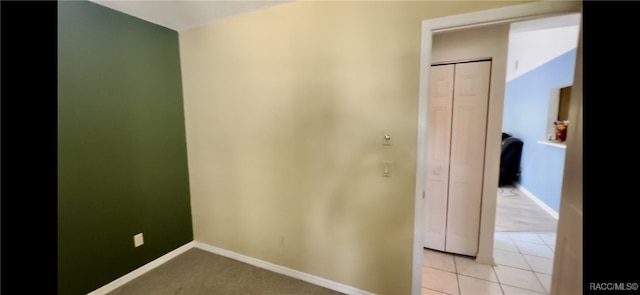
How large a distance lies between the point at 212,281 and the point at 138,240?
81 cm

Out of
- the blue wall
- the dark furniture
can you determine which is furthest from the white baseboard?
→ the dark furniture

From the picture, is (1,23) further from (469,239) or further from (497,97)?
(469,239)

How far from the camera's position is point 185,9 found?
211 centimetres

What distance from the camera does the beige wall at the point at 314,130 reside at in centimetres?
173

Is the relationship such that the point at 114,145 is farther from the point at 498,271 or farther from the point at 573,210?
the point at 498,271

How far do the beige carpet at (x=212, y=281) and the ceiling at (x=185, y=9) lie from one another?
2.33m

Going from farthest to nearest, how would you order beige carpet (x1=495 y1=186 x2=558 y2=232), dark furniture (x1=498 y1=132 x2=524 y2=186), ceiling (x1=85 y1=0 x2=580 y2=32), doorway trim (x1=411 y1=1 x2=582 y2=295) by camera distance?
dark furniture (x1=498 y1=132 x2=524 y2=186) → beige carpet (x1=495 y1=186 x2=558 y2=232) → ceiling (x1=85 y1=0 x2=580 y2=32) → doorway trim (x1=411 y1=1 x2=582 y2=295)

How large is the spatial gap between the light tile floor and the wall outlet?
2.56 m

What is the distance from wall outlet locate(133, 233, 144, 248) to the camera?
229 cm

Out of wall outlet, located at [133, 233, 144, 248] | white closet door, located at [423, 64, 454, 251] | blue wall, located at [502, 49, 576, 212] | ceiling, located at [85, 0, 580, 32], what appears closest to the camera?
ceiling, located at [85, 0, 580, 32]

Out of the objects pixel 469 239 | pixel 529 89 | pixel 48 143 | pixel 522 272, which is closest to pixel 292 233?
pixel 469 239

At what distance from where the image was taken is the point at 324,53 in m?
1.91

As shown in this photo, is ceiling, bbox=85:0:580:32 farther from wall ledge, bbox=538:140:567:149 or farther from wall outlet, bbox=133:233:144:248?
wall ledge, bbox=538:140:567:149
